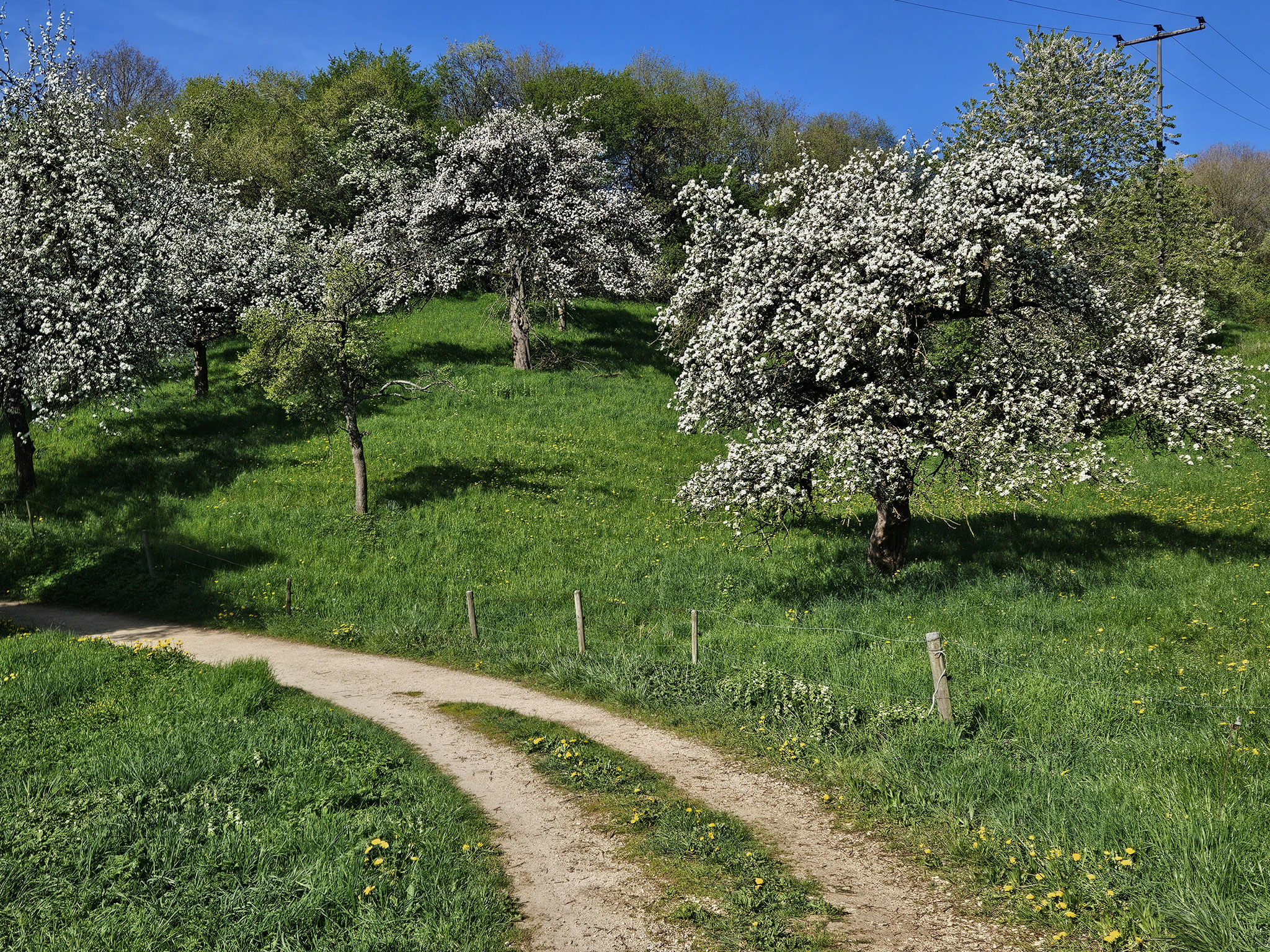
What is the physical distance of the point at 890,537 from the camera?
19.3m

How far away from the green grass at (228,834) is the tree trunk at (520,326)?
29.9 metres

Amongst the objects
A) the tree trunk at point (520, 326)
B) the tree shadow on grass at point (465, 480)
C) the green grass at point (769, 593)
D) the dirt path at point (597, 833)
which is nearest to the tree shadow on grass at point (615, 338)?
the tree trunk at point (520, 326)

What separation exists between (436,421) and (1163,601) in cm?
2700

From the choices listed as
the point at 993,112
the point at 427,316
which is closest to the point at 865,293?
the point at 993,112

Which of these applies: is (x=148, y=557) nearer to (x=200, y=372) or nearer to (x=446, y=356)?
(x=200, y=372)

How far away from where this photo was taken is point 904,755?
10.1 m

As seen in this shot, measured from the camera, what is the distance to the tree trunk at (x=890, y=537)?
1912 centimetres

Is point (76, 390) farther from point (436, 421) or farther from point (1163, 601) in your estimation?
point (1163, 601)

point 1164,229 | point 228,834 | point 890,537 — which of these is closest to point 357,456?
point 890,537

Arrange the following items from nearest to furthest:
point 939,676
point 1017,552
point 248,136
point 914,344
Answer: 1. point 939,676
2. point 914,344
3. point 1017,552
4. point 248,136

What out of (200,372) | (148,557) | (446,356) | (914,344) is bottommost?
(148,557)

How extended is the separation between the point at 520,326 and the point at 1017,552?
2750 cm

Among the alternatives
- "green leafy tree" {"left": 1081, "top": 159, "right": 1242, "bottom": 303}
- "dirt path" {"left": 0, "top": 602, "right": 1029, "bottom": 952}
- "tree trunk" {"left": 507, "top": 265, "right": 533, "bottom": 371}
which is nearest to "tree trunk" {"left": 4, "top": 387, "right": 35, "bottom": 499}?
"dirt path" {"left": 0, "top": 602, "right": 1029, "bottom": 952}

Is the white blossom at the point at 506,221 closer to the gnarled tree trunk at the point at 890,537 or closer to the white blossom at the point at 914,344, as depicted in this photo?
the white blossom at the point at 914,344
